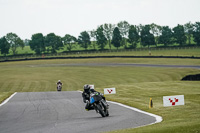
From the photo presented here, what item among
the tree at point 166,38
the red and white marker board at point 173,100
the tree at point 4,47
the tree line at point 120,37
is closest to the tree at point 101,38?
the tree line at point 120,37

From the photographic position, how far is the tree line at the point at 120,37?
14962 cm

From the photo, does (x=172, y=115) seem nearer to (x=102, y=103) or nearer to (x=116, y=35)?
(x=102, y=103)

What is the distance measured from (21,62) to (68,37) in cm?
8297

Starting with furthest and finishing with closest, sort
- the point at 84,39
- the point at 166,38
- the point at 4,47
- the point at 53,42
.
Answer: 1. the point at 84,39
2. the point at 53,42
3. the point at 4,47
4. the point at 166,38

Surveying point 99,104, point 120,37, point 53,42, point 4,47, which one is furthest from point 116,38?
point 99,104

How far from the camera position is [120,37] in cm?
15388

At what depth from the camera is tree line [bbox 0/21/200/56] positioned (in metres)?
150

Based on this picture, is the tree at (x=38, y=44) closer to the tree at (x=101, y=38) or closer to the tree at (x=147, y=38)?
the tree at (x=101, y=38)

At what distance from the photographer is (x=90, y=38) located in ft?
552

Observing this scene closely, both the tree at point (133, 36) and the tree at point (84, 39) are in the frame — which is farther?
the tree at point (84, 39)

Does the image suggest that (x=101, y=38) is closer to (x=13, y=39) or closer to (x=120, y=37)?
(x=120, y=37)

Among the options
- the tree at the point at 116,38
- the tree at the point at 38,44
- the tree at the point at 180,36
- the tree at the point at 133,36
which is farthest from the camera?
the tree at the point at 38,44

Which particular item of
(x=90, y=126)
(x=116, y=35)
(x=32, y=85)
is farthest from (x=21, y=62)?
(x=90, y=126)

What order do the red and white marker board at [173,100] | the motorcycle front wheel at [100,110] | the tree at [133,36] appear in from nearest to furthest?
the motorcycle front wheel at [100,110] < the red and white marker board at [173,100] < the tree at [133,36]
